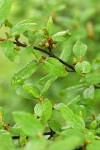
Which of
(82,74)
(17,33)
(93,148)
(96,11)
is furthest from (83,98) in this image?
(96,11)

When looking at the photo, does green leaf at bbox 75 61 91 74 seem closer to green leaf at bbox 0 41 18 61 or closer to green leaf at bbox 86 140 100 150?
green leaf at bbox 0 41 18 61

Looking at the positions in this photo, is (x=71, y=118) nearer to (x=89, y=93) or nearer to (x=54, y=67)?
(x=54, y=67)

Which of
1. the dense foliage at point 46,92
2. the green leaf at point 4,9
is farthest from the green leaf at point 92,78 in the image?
the green leaf at point 4,9

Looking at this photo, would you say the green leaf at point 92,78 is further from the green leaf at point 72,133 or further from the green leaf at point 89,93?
the green leaf at point 72,133

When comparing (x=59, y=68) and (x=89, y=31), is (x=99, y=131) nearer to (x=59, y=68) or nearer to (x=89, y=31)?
(x=59, y=68)

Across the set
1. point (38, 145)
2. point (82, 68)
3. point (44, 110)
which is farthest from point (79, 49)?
point (38, 145)
